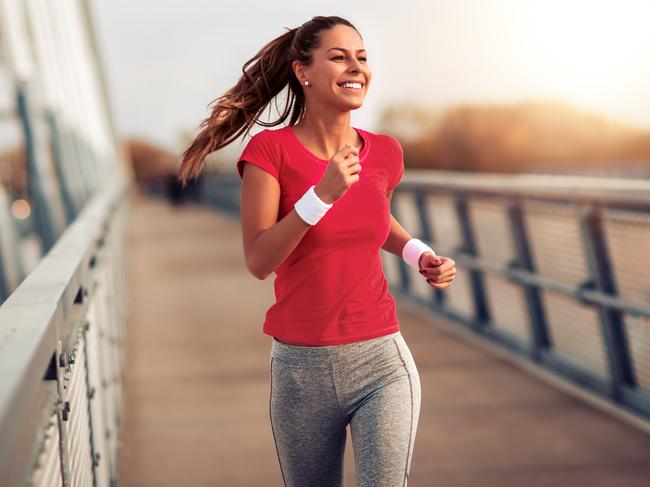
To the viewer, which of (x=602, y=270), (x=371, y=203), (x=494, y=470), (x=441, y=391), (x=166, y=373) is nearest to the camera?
(x=371, y=203)

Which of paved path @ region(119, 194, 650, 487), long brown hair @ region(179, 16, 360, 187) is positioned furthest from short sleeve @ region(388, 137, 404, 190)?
paved path @ region(119, 194, 650, 487)

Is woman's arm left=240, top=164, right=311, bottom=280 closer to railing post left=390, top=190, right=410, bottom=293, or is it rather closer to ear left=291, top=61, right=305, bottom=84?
ear left=291, top=61, right=305, bottom=84

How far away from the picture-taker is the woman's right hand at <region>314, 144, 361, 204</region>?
7.84 feet

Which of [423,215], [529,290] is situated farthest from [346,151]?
[423,215]

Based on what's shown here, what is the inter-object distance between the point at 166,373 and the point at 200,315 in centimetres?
302

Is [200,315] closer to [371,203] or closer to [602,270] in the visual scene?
[602,270]

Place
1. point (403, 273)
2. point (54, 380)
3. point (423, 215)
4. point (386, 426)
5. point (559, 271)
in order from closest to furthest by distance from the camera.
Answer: point (54, 380), point (386, 426), point (559, 271), point (423, 215), point (403, 273)

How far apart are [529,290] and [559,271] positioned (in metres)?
0.49

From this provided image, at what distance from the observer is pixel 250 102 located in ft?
9.61

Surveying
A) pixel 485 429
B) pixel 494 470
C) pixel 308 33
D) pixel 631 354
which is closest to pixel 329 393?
pixel 308 33

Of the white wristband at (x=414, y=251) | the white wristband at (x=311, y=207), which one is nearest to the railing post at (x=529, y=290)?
the white wristband at (x=414, y=251)

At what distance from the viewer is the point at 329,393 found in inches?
107

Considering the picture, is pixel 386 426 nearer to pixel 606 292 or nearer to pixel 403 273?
pixel 606 292

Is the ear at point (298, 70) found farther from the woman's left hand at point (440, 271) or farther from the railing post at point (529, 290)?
the railing post at point (529, 290)
